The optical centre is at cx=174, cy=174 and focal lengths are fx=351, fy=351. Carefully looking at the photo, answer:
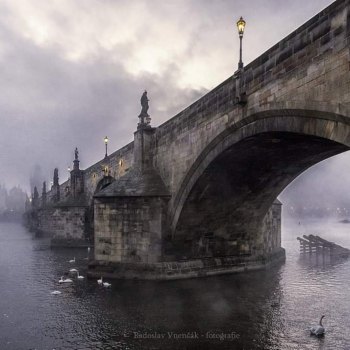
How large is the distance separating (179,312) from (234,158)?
6.73m

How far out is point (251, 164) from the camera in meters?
16.2

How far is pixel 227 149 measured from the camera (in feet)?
46.6

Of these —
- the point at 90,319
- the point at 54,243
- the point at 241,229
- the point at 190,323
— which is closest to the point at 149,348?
the point at 190,323

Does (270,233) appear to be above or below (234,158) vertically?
below

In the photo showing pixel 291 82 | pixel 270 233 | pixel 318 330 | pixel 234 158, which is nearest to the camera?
pixel 291 82

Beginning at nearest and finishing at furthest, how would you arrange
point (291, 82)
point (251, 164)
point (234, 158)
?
1. point (291, 82)
2. point (234, 158)
3. point (251, 164)

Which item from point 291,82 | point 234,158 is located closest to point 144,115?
point 234,158

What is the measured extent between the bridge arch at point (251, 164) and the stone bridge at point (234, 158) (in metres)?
0.04

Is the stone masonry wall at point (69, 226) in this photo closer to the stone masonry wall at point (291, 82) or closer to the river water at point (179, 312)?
the river water at point (179, 312)

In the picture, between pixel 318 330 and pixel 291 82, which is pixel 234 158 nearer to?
pixel 291 82

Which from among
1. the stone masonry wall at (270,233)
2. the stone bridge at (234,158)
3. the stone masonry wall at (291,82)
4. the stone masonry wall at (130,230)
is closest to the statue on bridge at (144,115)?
the stone bridge at (234,158)

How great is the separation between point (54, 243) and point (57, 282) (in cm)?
1769

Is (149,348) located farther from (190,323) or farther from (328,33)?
(328,33)

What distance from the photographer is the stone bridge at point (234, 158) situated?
29.0 ft
